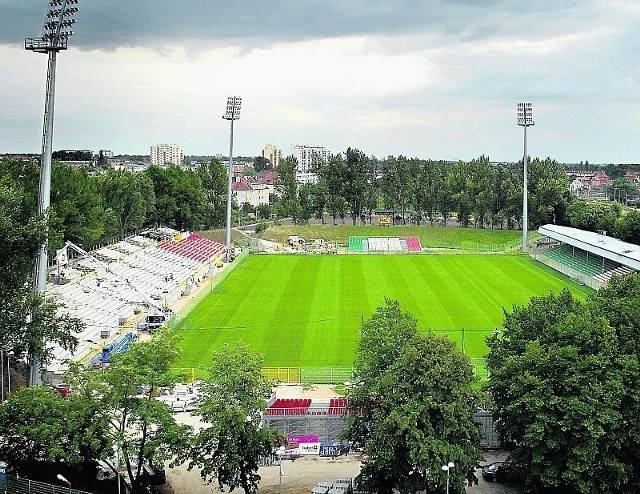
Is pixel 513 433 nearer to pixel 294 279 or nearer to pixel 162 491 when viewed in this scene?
pixel 162 491

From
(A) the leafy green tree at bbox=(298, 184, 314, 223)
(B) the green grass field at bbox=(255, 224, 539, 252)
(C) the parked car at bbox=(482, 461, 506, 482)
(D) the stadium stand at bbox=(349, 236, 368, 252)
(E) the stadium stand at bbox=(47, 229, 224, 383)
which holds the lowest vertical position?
(C) the parked car at bbox=(482, 461, 506, 482)

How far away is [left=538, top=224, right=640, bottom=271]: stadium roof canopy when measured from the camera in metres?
56.0

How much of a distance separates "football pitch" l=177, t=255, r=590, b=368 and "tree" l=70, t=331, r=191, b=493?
12.2 meters

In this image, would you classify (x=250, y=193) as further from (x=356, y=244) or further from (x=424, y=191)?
(x=356, y=244)

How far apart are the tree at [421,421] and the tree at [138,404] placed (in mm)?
5642

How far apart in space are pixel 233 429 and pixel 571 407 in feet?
32.2

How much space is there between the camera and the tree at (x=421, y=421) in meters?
21.1

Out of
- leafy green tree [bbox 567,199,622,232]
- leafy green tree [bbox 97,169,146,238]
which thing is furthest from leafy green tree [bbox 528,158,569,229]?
leafy green tree [bbox 97,169,146,238]

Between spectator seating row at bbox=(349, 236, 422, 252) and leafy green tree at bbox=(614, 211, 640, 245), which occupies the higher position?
leafy green tree at bbox=(614, 211, 640, 245)

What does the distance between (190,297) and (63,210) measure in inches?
490

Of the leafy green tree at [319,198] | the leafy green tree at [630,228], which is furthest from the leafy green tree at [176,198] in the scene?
the leafy green tree at [630,228]

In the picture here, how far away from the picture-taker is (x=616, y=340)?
23.6m

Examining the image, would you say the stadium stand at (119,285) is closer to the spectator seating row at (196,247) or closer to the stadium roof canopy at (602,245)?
the spectator seating row at (196,247)

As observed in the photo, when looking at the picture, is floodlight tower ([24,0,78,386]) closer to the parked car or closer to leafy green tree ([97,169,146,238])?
the parked car
